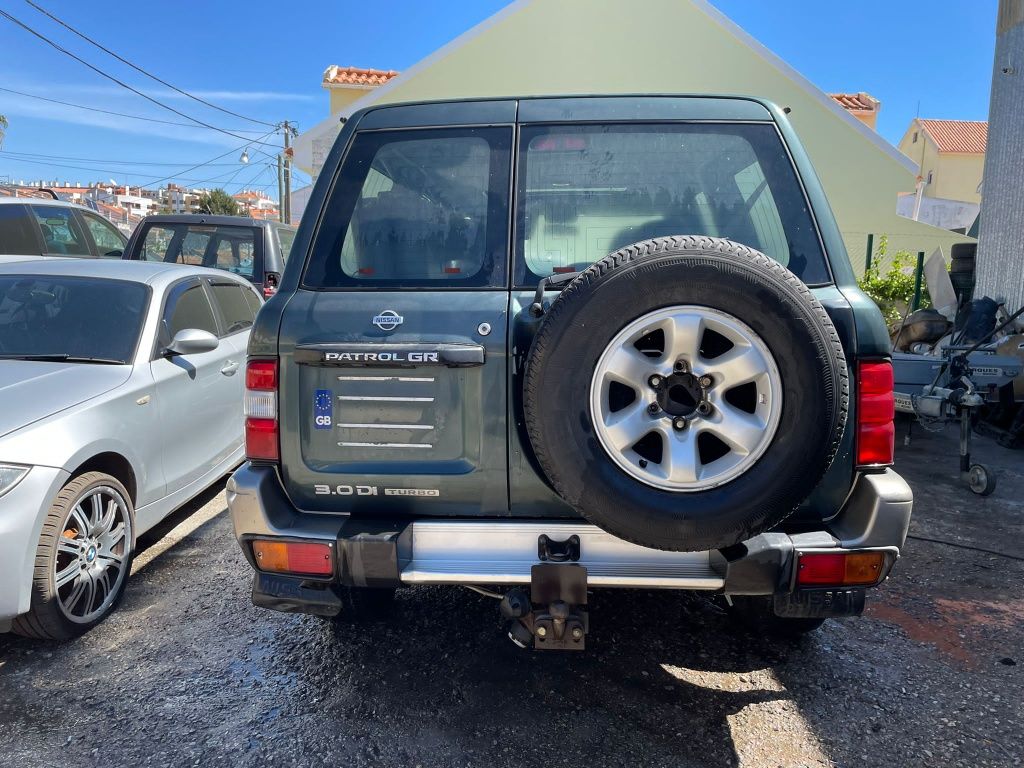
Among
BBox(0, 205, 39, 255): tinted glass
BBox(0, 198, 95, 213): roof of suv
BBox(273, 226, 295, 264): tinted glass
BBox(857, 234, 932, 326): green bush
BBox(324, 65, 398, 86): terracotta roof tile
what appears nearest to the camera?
BBox(0, 205, 39, 255): tinted glass

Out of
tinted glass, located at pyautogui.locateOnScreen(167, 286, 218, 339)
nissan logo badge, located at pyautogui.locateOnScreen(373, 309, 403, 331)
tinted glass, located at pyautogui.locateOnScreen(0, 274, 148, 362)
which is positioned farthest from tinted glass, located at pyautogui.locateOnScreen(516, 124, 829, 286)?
tinted glass, located at pyautogui.locateOnScreen(167, 286, 218, 339)

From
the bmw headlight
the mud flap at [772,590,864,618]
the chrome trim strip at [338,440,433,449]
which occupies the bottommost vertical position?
the mud flap at [772,590,864,618]

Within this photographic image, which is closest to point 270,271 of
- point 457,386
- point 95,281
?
point 95,281

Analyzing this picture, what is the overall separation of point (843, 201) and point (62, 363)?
13.0 m

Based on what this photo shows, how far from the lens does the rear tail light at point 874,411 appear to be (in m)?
2.14

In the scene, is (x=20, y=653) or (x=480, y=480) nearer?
(x=480, y=480)

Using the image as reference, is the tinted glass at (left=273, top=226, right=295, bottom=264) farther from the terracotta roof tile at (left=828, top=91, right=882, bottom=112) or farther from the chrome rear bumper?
the terracotta roof tile at (left=828, top=91, right=882, bottom=112)

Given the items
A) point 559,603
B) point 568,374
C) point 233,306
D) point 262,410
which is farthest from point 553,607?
point 233,306

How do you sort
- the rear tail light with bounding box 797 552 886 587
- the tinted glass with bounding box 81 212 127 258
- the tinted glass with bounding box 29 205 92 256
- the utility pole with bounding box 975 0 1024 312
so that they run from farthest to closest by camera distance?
the tinted glass with bounding box 81 212 127 258 → the tinted glass with bounding box 29 205 92 256 → the utility pole with bounding box 975 0 1024 312 → the rear tail light with bounding box 797 552 886 587

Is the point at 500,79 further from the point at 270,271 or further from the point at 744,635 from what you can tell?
the point at 744,635

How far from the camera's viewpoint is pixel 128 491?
346 centimetres

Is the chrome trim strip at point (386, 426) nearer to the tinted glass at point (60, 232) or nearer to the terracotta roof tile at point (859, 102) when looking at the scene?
the tinted glass at point (60, 232)

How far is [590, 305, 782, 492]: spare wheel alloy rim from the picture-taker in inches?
77.9

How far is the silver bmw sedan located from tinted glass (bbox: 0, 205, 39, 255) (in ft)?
13.0
